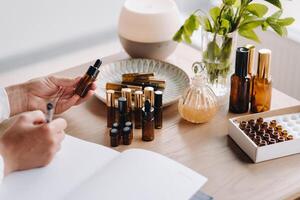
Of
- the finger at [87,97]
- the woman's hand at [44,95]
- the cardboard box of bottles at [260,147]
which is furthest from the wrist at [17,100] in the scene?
the cardboard box of bottles at [260,147]

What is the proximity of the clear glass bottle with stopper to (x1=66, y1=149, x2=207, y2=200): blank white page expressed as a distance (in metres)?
0.20

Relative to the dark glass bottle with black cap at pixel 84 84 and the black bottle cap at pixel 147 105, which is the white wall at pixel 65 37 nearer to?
the dark glass bottle with black cap at pixel 84 84

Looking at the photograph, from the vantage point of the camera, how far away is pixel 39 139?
42.0 inches

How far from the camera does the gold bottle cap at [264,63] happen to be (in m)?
1.19

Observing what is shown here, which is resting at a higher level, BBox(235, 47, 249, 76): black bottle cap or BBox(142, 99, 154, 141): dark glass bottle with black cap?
BBox(235, 47, 249, 76): black bottle cap

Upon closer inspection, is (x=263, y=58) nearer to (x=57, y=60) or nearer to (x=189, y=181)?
(x=189, y=181)

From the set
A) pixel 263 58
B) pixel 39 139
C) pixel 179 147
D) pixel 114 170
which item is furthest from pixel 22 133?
pixel 263 58

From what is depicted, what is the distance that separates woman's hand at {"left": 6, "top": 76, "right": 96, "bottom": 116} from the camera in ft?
4.07

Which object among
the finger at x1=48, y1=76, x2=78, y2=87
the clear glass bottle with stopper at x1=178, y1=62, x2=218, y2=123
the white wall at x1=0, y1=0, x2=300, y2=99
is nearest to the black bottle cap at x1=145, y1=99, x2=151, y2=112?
the clear glass bottle with stopper at x1=178, y1=62, x2=218, y2=123

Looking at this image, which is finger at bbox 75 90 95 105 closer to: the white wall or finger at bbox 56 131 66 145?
finger at bbox 56 131 66 145

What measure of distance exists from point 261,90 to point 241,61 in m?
0.10

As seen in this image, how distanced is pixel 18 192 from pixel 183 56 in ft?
2.37

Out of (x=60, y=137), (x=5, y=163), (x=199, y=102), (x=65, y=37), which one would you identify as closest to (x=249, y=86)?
(x=199, y=102)

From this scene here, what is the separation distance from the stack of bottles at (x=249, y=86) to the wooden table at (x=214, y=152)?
0.13ft
